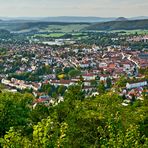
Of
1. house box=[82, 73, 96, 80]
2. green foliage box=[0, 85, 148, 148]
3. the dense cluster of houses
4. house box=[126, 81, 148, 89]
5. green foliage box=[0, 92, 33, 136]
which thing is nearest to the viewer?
green foliage box=[0, 85, 148, 148]

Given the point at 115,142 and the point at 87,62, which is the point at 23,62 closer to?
the point at 87,62

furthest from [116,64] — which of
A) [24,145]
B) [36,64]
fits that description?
[24,145]

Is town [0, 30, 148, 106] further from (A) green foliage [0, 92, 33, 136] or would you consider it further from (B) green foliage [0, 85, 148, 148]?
(B) green foliage [0, 85, 148, 148]

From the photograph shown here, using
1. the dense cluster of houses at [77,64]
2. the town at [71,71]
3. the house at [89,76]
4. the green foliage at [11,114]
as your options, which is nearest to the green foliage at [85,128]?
the green foliage at [11,114]

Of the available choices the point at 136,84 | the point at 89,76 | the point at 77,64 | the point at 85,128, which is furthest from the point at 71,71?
the point at 85,128

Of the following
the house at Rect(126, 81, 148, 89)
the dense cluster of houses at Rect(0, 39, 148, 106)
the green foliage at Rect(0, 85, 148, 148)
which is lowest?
the dense cluster of houses at Rect(0, 39, 148, 106)

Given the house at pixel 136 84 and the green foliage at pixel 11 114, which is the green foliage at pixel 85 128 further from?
the house at pixel 136 84

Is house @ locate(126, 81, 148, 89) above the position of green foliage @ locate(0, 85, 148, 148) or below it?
below

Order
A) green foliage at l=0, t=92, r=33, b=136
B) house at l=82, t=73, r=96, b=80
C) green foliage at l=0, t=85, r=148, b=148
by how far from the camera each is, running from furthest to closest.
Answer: house at l=82, t=73, r=96, b=80, green foliage at l=0, t=92, r=33, b=136, green foliage at l=0, t=85, r=148, b=148

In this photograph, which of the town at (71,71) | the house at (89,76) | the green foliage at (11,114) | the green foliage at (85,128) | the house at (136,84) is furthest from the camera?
the house at (89,76)

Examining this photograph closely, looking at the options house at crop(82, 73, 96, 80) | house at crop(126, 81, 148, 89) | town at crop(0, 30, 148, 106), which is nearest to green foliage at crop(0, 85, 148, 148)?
town at crop(0, 30, 148, 106)

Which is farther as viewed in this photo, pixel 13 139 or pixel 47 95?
pixel 47 95
